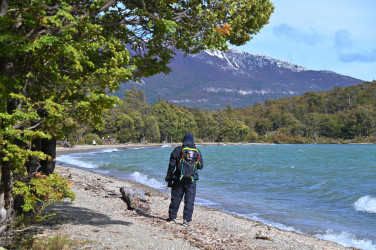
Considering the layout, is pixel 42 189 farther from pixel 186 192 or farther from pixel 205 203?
pixel 205 203

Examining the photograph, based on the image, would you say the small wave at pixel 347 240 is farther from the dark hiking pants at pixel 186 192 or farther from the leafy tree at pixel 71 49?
the leafy tree at pixel 71 49

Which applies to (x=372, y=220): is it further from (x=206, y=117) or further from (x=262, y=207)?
(x=206, y=117)

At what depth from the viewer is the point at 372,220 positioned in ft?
43.9

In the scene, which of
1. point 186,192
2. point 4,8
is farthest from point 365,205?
point 4,8

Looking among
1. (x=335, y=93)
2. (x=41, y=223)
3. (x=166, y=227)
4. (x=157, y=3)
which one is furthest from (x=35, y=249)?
(x=335, y=93)

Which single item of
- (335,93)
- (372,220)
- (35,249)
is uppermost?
(335,93)

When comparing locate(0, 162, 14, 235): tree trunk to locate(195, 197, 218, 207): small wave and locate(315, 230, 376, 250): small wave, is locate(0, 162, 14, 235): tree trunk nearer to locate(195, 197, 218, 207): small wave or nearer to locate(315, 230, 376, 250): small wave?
locate(315, 230, 376, 250): small wave

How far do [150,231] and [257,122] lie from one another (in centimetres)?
17326

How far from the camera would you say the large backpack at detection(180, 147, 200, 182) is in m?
8.38

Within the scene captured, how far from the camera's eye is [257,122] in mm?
177375

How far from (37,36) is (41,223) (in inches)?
159

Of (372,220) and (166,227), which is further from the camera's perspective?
(372,220)

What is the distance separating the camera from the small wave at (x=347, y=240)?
9891mm

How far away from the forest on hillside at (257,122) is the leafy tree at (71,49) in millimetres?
76920
